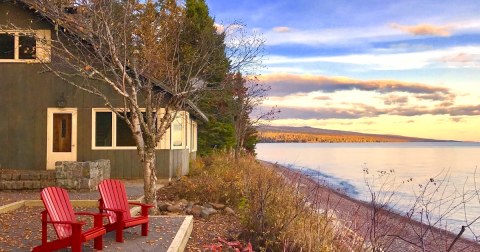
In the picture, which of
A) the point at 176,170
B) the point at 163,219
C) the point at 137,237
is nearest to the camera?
the point at 137,237

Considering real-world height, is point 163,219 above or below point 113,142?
below

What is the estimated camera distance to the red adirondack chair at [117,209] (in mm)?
7633

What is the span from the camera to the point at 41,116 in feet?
56.3

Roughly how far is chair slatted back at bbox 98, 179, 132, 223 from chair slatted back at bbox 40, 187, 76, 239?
0.77 meters

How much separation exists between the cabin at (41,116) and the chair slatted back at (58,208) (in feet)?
32.6

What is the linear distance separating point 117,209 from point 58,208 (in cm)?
95

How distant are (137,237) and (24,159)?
1030 centimetres

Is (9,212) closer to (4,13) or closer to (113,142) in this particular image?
(113,142)

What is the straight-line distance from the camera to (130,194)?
45.8 feet

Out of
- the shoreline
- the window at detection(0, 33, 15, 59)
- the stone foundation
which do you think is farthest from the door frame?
the shoreline

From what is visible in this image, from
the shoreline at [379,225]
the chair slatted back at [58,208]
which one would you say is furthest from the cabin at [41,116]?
the chair slatted back at [58,208]

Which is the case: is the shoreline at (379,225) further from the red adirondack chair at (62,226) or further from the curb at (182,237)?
the red adirondack chair at (62,226)

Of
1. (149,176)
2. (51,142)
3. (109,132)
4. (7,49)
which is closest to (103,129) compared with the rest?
(109,132)

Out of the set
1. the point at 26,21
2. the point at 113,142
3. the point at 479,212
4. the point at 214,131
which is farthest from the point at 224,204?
the point at 214,131
